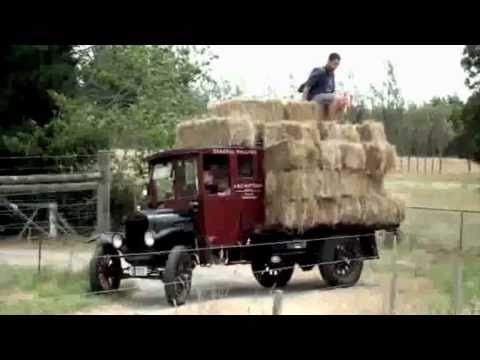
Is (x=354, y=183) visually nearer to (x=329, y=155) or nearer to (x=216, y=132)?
(x=329, y=155)

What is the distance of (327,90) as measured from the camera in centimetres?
1355

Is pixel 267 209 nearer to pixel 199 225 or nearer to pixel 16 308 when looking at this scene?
pixel 199 225

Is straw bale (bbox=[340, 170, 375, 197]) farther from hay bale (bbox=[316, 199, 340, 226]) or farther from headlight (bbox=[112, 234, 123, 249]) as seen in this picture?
headlight (bbox=[112, 234, 123, 249])

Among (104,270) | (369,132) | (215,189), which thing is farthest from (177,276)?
(369,132)

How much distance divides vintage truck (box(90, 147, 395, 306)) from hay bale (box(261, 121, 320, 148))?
12.8 inches

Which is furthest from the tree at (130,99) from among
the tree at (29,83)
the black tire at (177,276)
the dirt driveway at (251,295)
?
the black tire at (177,276)

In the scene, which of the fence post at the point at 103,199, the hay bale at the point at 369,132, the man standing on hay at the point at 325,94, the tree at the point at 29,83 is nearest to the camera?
the man standing on hay at the point at 325,94

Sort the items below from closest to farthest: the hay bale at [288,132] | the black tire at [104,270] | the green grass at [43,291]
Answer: the green grass at [43,291] → the black tire at [104,270] → the hay bale at [288,132]

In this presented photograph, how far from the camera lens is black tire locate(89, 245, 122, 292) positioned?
11.7 meters

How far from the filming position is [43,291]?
11.6m

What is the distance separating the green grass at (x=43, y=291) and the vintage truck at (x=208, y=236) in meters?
0.55

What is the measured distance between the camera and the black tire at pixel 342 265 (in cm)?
1312

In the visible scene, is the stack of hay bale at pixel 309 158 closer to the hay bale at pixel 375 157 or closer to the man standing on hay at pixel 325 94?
the hay bale at pixel 375 157

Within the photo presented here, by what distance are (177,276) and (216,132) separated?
118 inches
